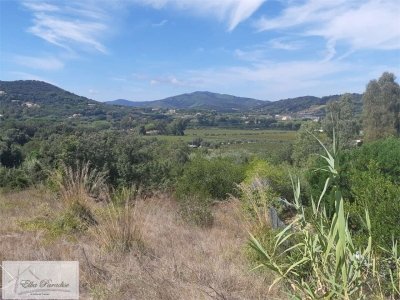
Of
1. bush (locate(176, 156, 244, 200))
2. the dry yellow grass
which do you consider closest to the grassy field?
bush (locate(176, 156, 244, 200))

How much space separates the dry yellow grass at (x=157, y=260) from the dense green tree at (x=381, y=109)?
32.7 m

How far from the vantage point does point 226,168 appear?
33.5ft

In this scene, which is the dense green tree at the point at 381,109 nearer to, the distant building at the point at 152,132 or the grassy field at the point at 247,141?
the grassy field at the point at 247,141

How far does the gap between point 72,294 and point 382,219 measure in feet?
8.80

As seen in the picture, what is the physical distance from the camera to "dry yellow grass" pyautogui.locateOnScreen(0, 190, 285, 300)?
11.3ft

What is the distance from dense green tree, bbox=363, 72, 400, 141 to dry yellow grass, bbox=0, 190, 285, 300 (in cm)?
3274

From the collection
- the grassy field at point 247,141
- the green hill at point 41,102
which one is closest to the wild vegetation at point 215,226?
the grassy field at point 247,141

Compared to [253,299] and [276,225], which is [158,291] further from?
[276,225]

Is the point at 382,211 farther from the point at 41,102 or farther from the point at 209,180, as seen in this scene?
the point at 41,102

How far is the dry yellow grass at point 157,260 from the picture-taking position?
345 cm

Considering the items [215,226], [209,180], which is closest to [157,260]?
[215,226]

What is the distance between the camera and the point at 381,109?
36062 mm

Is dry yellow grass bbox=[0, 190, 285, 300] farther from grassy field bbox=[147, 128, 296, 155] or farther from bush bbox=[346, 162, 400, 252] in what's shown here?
grassy field bbox=[147, 128, 296, 155]

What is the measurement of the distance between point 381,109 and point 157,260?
35.6 metres
